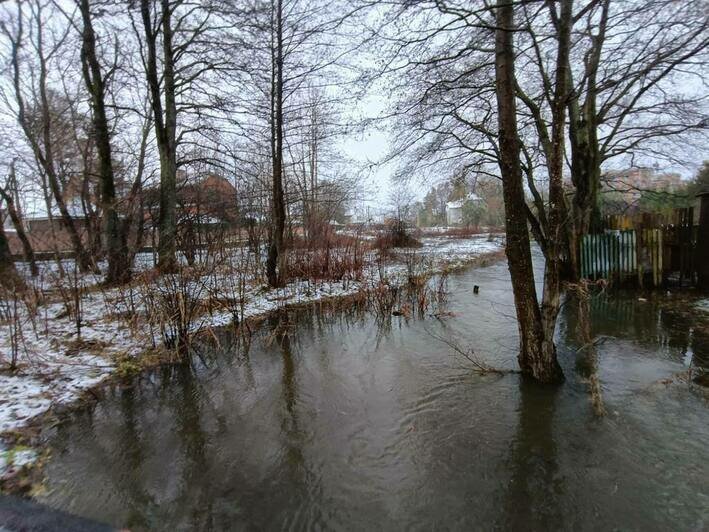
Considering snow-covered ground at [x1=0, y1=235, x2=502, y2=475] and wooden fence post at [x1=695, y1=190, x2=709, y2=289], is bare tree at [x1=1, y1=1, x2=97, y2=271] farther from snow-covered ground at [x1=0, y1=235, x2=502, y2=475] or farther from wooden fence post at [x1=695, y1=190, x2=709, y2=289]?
wooden fence post at [x1=695, y1=190, x2=709, y2=289]

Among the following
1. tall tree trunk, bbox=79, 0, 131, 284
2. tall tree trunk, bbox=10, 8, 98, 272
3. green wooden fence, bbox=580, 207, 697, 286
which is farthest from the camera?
tall tree trunk, bbox=10, 8, 98, 272

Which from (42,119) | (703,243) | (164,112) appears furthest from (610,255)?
(42,119)

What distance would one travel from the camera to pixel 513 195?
3953 mm

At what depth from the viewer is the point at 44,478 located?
9.86 feet

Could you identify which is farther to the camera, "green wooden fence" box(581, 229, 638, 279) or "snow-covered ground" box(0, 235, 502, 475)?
"green wooden fence" box(581, 229, 638, 279)

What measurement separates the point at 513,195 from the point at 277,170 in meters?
7.50

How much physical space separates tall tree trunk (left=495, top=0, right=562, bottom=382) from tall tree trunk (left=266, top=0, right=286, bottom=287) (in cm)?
706

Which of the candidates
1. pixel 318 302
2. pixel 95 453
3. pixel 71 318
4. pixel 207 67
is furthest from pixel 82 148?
pixel 95 453

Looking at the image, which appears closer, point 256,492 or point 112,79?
point 256,492

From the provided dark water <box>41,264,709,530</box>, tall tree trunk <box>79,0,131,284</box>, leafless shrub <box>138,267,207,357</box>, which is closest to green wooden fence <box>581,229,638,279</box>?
dark water <box>41,264,709,530</box>

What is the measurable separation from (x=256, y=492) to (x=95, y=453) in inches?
72.4

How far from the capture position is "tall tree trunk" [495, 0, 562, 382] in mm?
3893

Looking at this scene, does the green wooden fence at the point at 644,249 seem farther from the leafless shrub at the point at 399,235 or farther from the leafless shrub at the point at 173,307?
the leafless shrub at the point at 399,235

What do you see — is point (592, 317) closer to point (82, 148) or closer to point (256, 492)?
point (256, 492)
